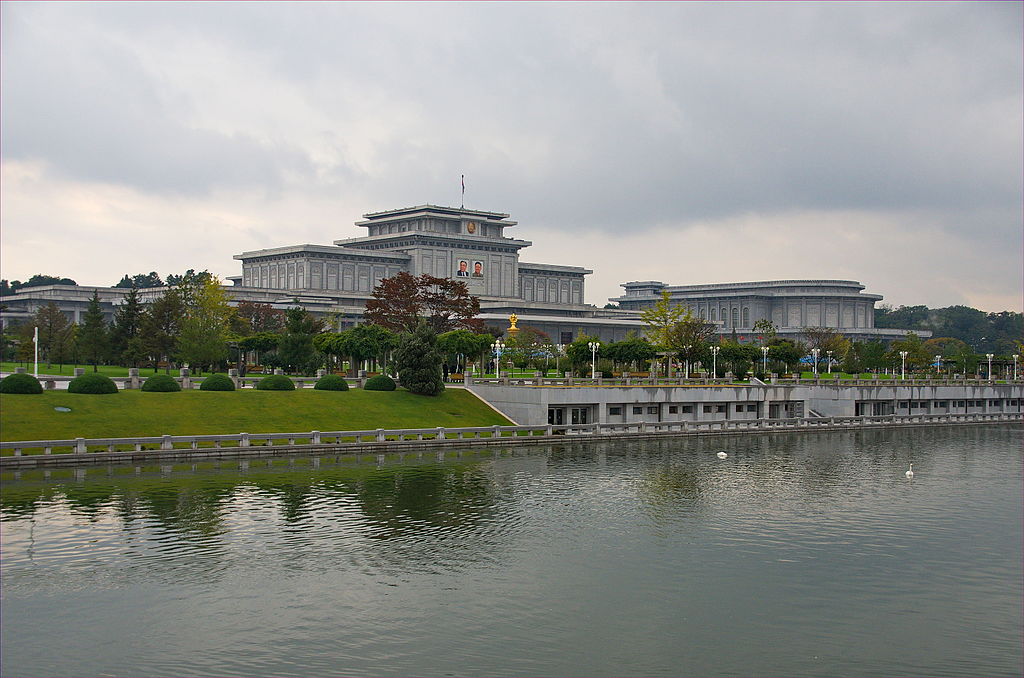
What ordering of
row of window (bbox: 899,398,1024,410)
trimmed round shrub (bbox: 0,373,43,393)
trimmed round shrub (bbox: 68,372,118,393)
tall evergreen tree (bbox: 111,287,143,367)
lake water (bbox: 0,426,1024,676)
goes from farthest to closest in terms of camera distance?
row of window (bbox: 899,398,1024,410) → tall evergreen tree (bbox: 111,287,143,367) → trimmed round shrub (bbox: 68,372,118,393) → trimmed round shrub (bbox: 0,373,43,393) → lake water (bbox: 0,426,1024,676)

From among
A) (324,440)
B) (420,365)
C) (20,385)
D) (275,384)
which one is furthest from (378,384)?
(20,385)

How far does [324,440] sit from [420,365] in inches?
641

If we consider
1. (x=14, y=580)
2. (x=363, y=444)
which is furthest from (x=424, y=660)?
(x=363, y=444)

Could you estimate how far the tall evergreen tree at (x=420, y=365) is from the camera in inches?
3019

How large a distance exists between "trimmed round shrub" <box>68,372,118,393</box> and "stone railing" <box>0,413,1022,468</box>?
7.47 metres

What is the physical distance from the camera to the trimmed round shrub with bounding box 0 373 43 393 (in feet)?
195

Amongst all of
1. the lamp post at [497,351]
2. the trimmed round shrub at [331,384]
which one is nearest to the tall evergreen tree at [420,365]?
the trimmed round shrub at [331,384]

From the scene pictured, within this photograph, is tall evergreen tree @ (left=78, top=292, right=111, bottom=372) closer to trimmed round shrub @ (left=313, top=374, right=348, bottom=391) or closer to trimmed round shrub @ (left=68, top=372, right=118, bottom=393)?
trimmed round shrub @ (left=313, top=374, right=348, bottom=391)

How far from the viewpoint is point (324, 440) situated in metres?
61.7

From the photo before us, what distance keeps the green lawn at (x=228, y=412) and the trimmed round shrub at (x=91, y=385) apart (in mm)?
480

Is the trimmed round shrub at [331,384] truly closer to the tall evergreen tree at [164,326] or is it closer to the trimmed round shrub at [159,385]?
the trimmed round shrub at [159,385]

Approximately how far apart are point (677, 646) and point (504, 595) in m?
5.95

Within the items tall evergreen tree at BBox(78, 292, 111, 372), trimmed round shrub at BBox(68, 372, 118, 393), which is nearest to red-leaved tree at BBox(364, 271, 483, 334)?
tall evergreen tree at BBox(78, 292, 111, 372)

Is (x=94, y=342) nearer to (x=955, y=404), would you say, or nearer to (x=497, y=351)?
(x=497, y=351)
